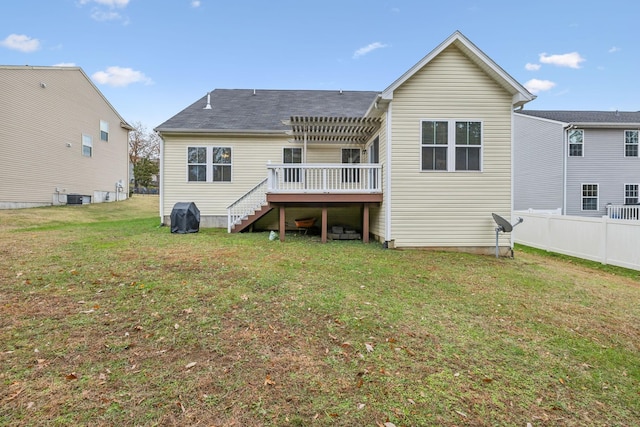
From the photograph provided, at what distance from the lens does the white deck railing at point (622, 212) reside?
1629 cm

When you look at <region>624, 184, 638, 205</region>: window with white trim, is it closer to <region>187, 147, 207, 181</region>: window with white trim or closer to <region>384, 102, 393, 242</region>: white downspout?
<region>384, 102, 393, 242</region>: white downspout

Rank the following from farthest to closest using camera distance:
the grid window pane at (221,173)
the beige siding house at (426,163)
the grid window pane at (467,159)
A: the grid window pane at (221,173) < the grid window pane at (467,159) < the beige siding house at (426,163)

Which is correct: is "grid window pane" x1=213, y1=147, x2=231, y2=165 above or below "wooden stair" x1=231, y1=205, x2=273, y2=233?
above

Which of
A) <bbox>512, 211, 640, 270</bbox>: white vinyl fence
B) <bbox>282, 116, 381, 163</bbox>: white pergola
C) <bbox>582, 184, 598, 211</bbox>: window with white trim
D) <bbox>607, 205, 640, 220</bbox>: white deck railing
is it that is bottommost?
<bbox>512, 211, 640, 270</bbox>: white vinyl fence

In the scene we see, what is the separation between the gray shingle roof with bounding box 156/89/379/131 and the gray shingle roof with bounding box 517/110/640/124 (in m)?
11.5

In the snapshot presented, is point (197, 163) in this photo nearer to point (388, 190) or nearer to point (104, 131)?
point (388, 190)

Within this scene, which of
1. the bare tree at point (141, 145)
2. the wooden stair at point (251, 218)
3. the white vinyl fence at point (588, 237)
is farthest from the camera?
the bare tree at point (141, 145)

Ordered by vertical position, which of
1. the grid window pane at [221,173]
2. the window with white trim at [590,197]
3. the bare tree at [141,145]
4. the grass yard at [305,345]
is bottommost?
the grass yard at [305,345]

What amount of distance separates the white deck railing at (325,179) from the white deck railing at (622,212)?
15585 millimetres

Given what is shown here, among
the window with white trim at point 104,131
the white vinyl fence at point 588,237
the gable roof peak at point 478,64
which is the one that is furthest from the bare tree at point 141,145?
the white vinyl fence at point 588,237

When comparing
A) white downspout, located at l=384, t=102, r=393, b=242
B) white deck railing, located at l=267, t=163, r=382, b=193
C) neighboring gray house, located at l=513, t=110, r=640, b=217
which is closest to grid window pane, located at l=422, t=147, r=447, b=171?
white downspout, located at l=384, t=102, r=393, b=242

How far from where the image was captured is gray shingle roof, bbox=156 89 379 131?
41.5 feet

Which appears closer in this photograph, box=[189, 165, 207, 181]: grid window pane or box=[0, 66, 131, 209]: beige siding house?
box=[189, 165, 207, 181]: grid window pane

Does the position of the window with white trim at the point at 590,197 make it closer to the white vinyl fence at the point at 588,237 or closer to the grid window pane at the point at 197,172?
the white vinyl fence at the point at 588,237
